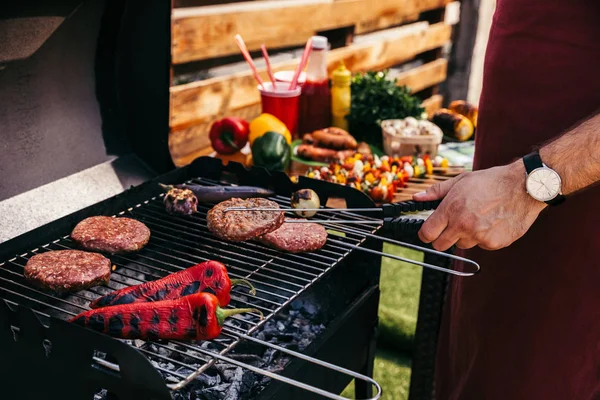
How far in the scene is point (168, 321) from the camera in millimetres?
1582

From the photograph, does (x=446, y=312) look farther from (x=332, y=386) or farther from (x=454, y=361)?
(x=332, y=386)

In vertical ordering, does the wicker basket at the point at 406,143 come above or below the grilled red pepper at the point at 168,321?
above

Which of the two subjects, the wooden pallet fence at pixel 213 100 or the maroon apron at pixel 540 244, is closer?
the maroon apron at pixel 540 244

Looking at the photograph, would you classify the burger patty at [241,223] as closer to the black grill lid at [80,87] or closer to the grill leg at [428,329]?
the black grill lid at [80,87]

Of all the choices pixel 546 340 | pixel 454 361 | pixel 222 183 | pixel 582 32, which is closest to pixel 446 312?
pixel 454 361

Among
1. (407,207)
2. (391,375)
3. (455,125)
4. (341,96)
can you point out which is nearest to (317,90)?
(341,96)

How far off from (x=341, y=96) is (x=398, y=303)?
5.54 ft

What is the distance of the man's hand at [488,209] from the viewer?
1762 millimetres

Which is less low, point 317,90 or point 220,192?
point 317,90

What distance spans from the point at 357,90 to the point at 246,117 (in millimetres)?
1155

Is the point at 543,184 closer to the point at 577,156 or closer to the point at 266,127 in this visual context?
the point at 577,156

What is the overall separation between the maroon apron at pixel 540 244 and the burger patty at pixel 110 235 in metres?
1.27

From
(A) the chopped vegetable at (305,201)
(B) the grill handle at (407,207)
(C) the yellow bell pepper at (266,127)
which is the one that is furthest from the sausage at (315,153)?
(B) the grill handle at (407,207)

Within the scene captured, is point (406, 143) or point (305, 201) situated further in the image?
point (406, 143)
